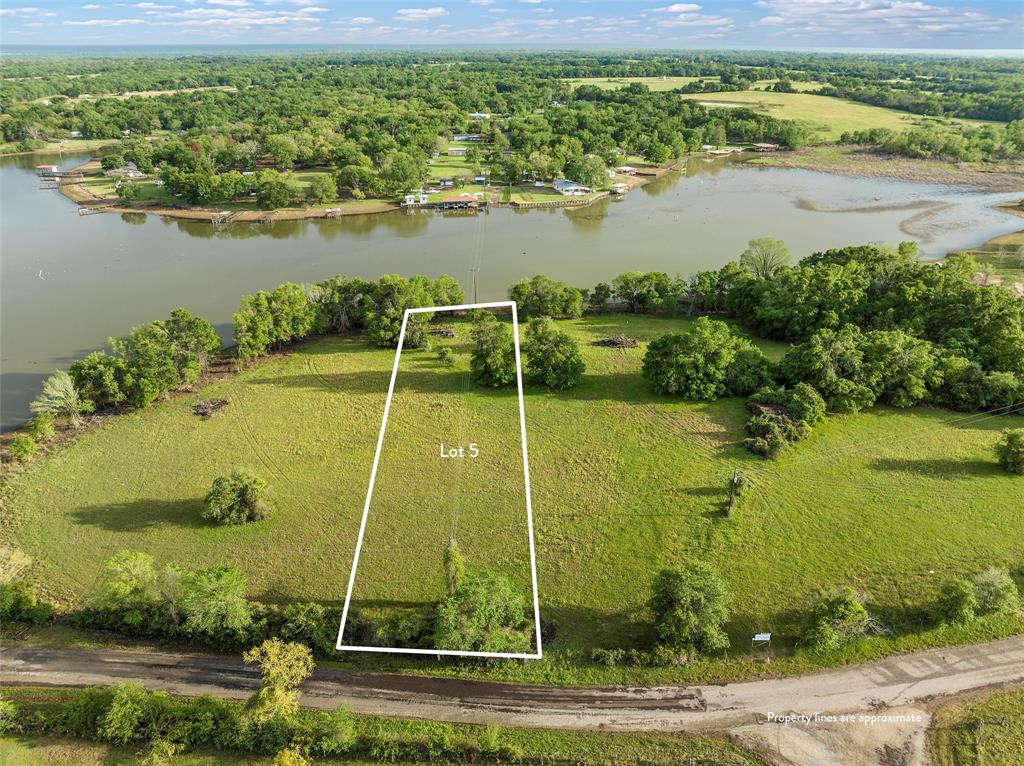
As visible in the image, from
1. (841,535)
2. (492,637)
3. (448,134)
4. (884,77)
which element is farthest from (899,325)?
(884,77)

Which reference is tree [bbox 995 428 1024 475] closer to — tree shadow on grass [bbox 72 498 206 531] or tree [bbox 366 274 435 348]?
tree [bbox 366 274 435 348]

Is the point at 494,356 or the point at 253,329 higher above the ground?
the point at 253,329

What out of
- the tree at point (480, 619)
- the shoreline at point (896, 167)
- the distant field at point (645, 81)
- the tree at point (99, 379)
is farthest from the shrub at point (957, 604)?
the distant field at point (645, 81)

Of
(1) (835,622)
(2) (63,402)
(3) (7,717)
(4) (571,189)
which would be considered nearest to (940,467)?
(1) (835,622)

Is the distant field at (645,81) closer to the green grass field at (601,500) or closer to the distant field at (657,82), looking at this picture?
the distant field at (657,82)

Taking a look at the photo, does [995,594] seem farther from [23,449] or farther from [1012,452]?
[23,449]

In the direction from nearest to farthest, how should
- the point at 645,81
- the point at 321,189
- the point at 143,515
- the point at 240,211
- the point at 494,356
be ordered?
the point at 143,515 < the point at 494,356 < the point at 240,211 < the point at 321,189 < the point at 645,81

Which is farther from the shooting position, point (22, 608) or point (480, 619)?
point (22, 608)

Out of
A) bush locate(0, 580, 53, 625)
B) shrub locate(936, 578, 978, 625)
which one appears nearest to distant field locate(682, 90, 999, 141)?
shrub locate(936, 578, 978, 625)
